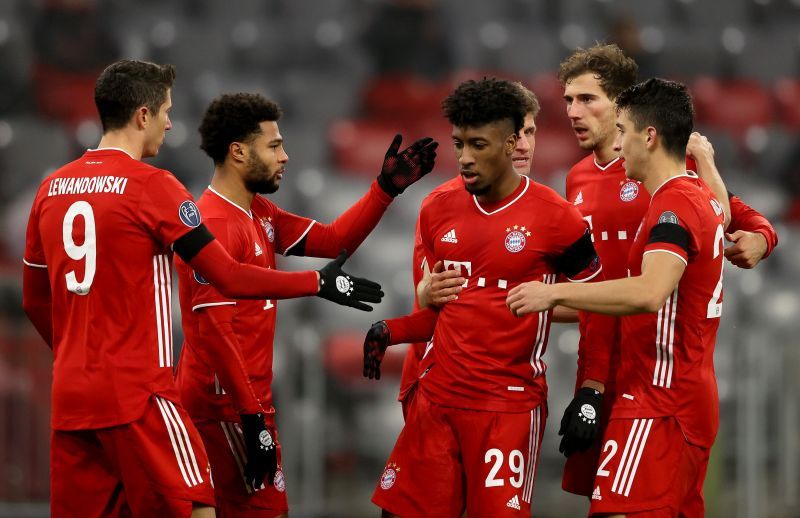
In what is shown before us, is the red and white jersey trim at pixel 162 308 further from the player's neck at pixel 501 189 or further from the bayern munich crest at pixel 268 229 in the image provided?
the player's neck at pixel 501 189

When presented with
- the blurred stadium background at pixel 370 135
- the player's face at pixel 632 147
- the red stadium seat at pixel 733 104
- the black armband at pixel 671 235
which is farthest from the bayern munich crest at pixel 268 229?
the red stadium seat at pixel 733 104

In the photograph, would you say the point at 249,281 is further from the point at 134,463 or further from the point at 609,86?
the point at 609,86

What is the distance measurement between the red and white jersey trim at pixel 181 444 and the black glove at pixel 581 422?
1.30 meters

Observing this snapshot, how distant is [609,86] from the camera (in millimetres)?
4500

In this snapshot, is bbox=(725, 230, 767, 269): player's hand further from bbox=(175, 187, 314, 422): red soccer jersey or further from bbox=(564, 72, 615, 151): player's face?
bbox=(175, 187, 314, 422): red soccer jersey

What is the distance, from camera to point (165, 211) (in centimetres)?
371

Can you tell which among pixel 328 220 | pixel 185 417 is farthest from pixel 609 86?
pixel 328 220

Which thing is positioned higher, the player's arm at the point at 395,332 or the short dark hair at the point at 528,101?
the short dark hair at the point at 528,101

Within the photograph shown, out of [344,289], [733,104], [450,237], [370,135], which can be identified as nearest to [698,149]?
[450,237]

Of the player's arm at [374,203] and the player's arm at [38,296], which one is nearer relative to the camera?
the player's arm at [38,296]

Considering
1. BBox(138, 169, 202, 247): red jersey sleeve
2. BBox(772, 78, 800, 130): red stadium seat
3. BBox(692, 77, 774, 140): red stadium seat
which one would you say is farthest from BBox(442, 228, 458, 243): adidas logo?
BBox(772, 78, 800, 130): red stadium seat

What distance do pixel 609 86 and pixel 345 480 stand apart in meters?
3.41

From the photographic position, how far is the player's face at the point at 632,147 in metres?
3.84

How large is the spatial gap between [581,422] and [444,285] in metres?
0.70
